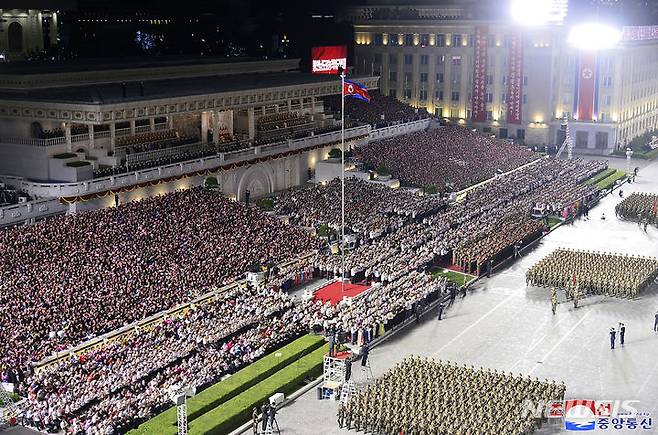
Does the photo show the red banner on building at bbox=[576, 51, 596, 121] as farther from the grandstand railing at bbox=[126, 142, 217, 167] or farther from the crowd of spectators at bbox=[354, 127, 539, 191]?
the grandstand railing at bbox=[126, 142, 217, 167]

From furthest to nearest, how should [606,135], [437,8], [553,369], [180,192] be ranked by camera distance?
[437,8] < [606,135] < [180,192] < [553,369]

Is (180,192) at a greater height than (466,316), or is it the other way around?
(180,192)

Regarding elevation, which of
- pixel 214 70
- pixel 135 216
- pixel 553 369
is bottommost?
pixel 553 369

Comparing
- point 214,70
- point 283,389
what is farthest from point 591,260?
point 214,70

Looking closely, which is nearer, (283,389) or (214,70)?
(283,389)

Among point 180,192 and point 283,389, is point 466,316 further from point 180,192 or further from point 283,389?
point 180,192

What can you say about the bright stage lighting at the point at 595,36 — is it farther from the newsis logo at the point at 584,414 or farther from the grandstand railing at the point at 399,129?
the newsis logo at the point at 584,414

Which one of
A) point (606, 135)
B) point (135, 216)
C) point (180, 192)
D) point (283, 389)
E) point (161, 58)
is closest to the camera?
point (283, 389)

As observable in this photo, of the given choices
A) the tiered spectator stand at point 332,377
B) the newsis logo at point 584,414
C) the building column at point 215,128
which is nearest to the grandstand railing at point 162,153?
the building column at point 215,128

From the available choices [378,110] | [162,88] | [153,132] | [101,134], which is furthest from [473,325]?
[378,110]
